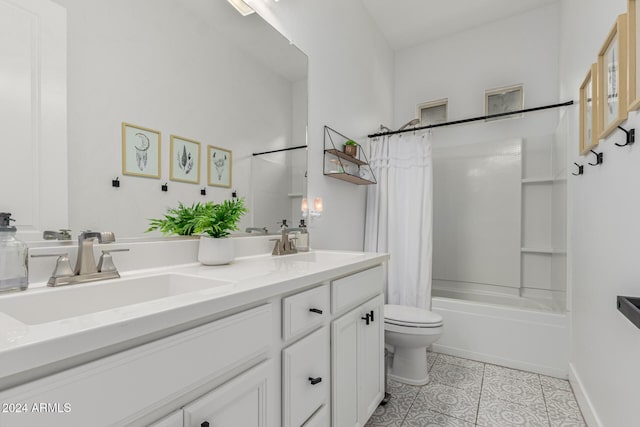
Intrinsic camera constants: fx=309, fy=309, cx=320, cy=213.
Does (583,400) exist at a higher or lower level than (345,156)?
lower

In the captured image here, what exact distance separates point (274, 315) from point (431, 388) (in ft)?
5.30

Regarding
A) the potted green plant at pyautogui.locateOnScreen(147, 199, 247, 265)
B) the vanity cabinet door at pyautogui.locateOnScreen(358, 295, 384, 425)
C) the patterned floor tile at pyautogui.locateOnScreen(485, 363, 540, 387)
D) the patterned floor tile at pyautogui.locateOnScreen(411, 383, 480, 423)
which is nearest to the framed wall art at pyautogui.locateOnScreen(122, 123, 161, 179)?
the potted green plant at pyautogui.locateOnScreen(147, 199, 247, 265)

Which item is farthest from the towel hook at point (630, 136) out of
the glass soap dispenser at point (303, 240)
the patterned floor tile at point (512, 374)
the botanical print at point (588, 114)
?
the patterned floor tile at point (512, 374)

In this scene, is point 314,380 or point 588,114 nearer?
point 314,380

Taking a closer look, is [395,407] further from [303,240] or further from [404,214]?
[404,214]

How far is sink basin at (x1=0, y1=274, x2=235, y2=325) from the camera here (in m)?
0.70

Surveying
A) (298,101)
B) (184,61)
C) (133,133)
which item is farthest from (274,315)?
(298,101)

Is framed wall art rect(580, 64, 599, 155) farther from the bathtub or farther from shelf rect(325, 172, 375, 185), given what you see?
shelf rect(325, 172, 375, 185)

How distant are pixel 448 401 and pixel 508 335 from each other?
30.9 inches

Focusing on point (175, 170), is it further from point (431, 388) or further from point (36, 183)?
point (431, 388)

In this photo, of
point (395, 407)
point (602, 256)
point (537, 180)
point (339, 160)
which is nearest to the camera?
point (602, 256)

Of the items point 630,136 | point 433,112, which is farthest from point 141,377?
point 433,112

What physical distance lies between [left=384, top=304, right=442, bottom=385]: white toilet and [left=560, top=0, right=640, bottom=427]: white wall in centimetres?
77

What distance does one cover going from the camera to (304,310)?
3.30 feet
